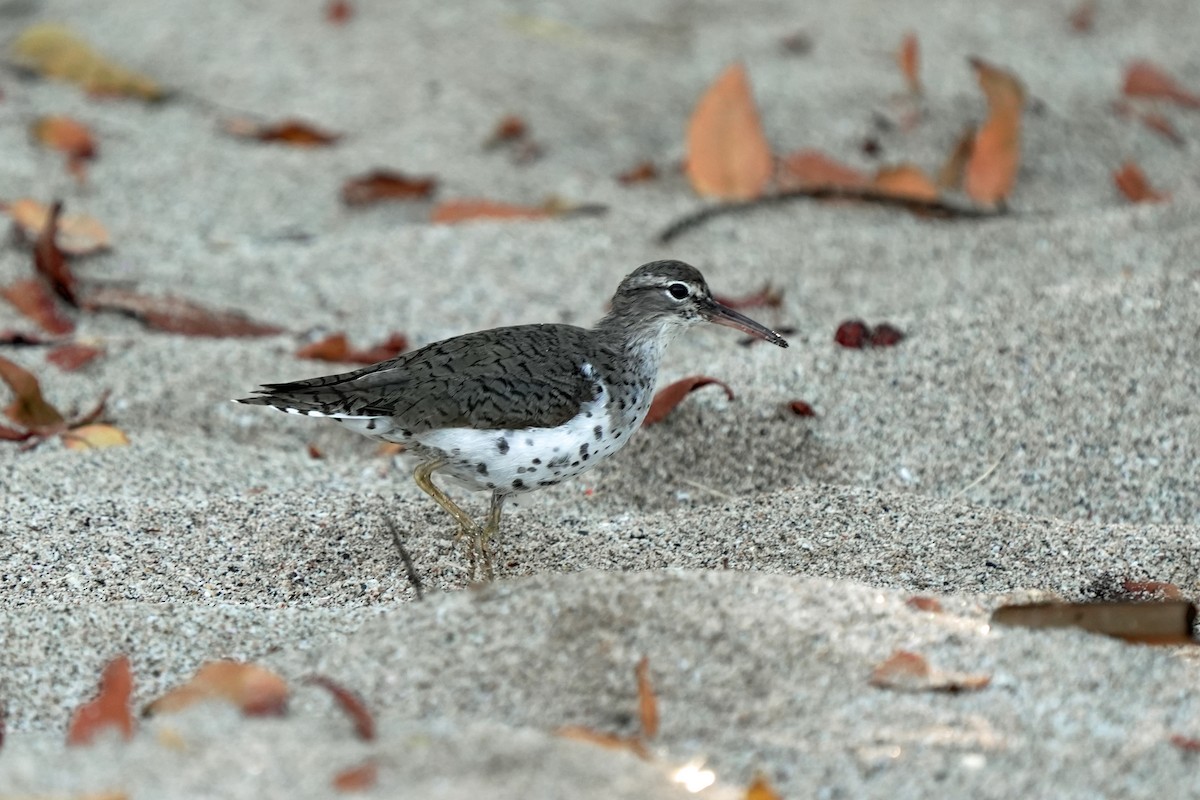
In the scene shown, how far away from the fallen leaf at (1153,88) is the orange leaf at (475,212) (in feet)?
10.7

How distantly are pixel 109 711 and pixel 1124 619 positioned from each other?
2296 millimetres

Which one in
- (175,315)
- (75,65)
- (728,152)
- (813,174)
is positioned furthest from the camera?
(75,65)

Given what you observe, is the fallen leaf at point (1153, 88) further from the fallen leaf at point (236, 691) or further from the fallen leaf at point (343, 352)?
the fallen leaf at point (236, 691)

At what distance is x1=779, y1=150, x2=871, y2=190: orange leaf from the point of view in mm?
7203

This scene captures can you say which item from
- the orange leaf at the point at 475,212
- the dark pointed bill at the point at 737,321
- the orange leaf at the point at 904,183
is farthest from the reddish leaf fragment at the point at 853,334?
the orange leaf at the point at 475,212

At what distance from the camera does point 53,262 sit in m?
6.05

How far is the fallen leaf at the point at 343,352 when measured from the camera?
224 inches

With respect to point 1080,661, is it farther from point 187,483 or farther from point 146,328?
point 146,328

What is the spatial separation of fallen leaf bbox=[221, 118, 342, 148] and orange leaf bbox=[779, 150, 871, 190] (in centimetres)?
235

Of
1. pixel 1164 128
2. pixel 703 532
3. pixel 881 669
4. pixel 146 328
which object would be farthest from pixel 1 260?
pixel 1164 128

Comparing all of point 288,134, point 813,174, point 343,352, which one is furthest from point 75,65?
point 813,174

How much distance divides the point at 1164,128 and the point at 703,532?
443 centimetres

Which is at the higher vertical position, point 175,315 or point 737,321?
point 737,321

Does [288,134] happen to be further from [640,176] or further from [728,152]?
[728,152]
